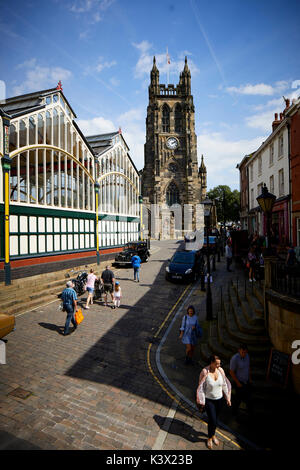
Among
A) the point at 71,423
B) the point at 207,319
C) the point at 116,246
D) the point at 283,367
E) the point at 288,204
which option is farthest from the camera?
the point at 116,246

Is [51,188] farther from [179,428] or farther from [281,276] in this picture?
[179,428]

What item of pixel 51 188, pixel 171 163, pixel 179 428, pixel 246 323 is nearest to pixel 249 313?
pixel 246 323

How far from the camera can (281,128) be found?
17.2m

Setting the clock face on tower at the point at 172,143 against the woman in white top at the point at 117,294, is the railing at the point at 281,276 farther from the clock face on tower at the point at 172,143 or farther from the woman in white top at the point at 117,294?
the clock face on tower at the point at 172,143

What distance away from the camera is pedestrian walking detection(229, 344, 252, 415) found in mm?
4914

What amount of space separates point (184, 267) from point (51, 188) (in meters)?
9.59

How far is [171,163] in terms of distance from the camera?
177ft

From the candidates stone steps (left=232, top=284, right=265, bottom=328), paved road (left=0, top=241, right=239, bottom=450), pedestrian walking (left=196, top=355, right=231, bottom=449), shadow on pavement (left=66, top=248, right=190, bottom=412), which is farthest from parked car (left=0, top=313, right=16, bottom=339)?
stone steps (left=232, top=284, right=265, bottom=328)

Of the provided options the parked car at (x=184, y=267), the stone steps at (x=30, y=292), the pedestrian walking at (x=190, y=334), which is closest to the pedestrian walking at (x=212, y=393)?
the pedestrian walking at (x=190, y=334)

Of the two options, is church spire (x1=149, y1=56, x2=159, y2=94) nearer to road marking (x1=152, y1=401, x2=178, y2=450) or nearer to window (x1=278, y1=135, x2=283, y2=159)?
window (x1=278, y1=135, x2=283, y2=159)

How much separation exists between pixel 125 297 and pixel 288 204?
12120mm

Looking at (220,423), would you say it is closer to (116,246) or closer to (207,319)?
(207,319)

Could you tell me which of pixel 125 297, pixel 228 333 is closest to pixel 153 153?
pixel 125 297
